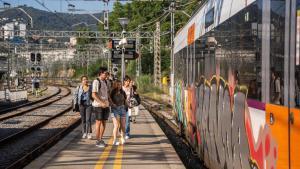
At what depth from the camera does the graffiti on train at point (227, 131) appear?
5.53 metres

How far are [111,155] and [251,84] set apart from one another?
720 cm

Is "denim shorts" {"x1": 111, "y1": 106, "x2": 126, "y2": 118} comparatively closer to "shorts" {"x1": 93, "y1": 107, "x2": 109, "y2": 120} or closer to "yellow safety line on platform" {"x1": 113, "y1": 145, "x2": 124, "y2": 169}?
"shorts" {"x1": 93, "y1": 107, "x2": 109, "y2": 120}

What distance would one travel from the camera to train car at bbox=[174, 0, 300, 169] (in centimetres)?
471

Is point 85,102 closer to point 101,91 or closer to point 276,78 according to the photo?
point 101,91

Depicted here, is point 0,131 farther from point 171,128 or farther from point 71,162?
point 71,162

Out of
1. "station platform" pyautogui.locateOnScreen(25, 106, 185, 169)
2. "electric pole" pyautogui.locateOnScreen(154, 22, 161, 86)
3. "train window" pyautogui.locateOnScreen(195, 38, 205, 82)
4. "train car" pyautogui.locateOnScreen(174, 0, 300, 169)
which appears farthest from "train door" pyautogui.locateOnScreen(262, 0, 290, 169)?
"electric pole" pyautogui.locateOnScreen(154, 22, 161, 86)

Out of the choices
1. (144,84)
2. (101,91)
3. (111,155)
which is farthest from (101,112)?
(144,84)

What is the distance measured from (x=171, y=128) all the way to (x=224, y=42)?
51.3ft

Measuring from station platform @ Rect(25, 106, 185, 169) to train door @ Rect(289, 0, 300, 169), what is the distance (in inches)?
254

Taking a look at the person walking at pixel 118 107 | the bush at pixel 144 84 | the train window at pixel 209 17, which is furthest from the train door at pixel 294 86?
the bush at pixel 144 84

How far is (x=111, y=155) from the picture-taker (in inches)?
504

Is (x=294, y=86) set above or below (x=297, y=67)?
below

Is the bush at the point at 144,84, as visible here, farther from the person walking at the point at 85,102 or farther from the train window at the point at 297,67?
the train window at the point at 297,67

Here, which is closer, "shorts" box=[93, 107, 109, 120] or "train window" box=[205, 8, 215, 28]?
"train window" box=[205, 8, 215, 28]
